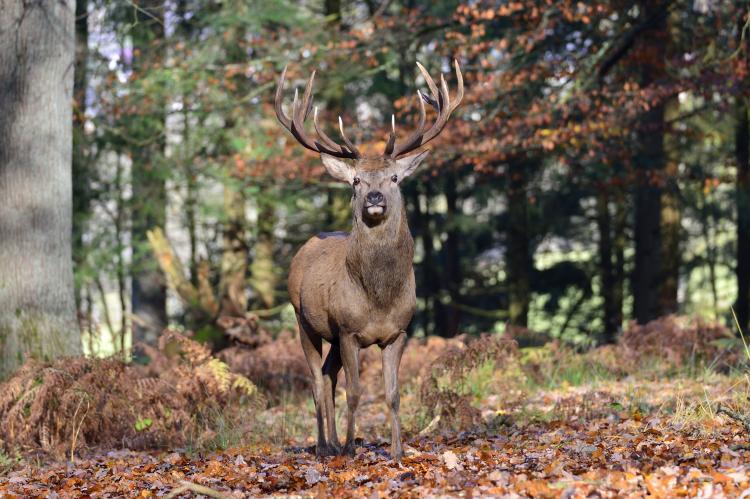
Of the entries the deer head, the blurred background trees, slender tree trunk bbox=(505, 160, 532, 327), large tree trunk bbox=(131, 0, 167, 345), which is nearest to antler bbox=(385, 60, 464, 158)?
the deer head

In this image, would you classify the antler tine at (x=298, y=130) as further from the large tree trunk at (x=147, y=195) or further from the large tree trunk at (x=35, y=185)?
the large tree trunk at (x=147, y=195)

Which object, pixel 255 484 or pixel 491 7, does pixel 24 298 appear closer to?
pixel 255 484

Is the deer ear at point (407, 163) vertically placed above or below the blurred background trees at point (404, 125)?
below

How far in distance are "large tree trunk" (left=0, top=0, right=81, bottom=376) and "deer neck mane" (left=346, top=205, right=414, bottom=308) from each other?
398 centimetres

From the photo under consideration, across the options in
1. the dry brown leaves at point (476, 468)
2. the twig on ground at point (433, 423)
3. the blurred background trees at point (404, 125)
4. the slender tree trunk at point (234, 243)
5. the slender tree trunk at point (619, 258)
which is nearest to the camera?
the dry brown leaves at point (476, 468)

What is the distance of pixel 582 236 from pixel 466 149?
486 inches

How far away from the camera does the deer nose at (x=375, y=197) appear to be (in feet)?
21.6

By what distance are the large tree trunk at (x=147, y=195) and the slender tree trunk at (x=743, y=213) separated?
10.8 metres

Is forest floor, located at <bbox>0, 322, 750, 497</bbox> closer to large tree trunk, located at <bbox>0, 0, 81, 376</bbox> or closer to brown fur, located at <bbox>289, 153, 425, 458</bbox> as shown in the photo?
brown fur, located at <bbox>289, 153, 425, 458</bbox>

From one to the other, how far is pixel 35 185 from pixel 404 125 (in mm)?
8288

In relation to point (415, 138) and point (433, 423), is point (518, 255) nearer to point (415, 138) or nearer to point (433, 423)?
point (433, 423)

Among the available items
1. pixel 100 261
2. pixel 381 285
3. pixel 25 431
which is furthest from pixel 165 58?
pixel 381 285

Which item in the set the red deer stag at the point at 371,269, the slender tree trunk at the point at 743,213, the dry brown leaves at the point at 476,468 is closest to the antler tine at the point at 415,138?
the red deer stag at the point at 371,269

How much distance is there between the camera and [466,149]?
14664 mm
